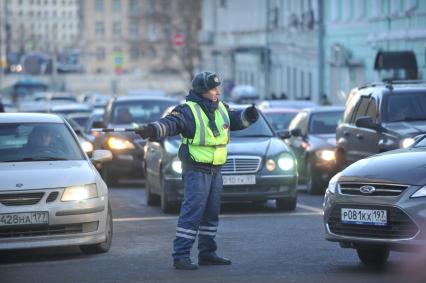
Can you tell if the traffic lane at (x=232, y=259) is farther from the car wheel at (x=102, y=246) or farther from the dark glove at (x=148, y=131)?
the dark glove at (x=148, y=131)

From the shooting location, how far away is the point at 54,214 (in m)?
13.6

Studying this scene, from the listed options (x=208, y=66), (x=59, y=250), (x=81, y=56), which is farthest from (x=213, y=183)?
(x=81, y=56)

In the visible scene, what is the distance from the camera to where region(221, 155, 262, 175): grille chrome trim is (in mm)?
18781

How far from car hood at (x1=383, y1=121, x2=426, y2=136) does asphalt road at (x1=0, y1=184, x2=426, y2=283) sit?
7.36ft

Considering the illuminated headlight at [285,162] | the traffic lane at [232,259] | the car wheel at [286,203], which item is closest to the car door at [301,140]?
the car wheel at [286,203]

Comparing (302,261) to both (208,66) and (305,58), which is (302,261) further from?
(208,66)

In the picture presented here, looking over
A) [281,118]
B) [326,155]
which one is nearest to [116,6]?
[281,118]

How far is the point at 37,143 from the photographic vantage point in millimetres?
14867

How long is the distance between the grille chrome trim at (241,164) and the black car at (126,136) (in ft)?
25.1

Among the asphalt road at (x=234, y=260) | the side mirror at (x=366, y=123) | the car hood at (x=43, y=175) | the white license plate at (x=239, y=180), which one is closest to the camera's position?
the asphalt road at (x=234, y=260)

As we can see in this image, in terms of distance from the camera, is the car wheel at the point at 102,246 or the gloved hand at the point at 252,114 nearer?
the gloved hand at the point at 252,114

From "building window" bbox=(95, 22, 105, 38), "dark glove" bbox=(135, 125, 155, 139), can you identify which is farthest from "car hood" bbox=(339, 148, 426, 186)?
"building window" bbox=(95, 22, 105, 38)

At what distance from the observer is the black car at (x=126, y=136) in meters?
27.2

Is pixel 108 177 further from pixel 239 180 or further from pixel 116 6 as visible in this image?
pixel 116 6
